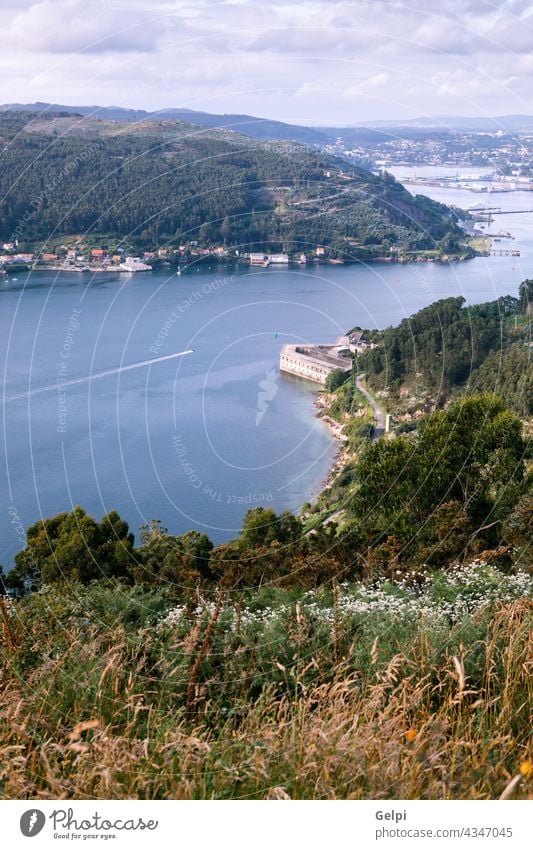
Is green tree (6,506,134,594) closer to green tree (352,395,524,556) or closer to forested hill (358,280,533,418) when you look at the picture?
green tree (352,395,524,556)

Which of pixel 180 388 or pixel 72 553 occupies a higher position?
pixel 72 553

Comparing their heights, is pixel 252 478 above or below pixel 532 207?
below

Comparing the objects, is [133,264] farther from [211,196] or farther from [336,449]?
[336,449]

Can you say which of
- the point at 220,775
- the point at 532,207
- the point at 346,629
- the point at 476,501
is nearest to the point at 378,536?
the point at 476,501

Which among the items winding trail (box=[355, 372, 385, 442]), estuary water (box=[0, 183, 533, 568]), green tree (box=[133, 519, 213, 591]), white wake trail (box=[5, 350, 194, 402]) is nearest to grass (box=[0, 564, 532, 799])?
green tree (box=[133, 519, 213, 591])
